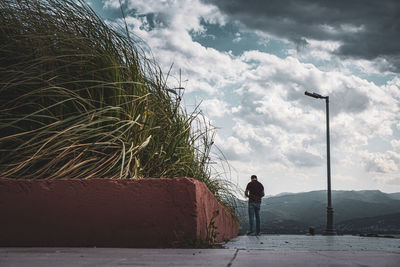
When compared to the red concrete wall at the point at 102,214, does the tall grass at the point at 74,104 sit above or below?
above

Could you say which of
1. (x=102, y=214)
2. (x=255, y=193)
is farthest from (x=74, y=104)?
(x=255, y=193)

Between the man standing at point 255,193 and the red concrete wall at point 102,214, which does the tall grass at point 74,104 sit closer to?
the red concrete wall at point 102,214

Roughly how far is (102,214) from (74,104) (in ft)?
3.71

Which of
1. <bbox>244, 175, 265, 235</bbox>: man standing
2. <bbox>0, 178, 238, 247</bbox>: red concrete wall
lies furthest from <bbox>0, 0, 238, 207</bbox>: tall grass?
<bbox>244, 175, 265, 235</bbox>: man standing

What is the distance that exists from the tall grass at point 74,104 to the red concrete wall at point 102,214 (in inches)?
8.8

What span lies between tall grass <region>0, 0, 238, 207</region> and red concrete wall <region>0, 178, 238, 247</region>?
0.22 metres


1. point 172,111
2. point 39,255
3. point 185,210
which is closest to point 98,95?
point 172,111

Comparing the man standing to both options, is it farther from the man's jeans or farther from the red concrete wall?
the red concrete wall

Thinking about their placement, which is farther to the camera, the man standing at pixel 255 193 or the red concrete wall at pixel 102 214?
the man standing at pixel 255 193

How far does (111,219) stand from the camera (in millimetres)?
3469

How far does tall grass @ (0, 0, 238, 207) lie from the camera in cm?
370

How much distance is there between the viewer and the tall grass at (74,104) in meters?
3.70

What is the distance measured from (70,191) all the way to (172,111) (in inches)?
83.4

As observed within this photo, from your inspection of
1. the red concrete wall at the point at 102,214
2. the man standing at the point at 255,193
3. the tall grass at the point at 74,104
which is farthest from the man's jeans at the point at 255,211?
the red concrete wall at the point at 102,214
